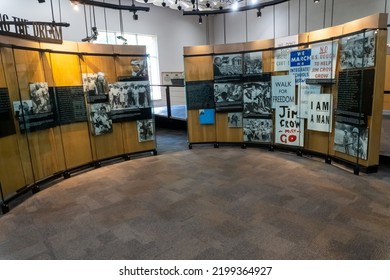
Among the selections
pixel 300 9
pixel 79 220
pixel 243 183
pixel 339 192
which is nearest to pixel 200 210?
pixel 243 183

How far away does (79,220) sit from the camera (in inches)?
135

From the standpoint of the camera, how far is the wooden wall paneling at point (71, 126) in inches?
189

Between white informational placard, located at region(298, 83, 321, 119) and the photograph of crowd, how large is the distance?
10.3 feet

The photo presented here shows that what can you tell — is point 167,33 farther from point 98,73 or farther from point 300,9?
point 98,73

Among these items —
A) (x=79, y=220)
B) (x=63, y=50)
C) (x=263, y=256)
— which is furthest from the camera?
(x=63, y=50)

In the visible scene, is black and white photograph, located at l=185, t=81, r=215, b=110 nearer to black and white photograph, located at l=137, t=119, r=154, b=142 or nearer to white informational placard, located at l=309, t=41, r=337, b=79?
black and white photograph, located at l=137, t=119, r=154, b=142

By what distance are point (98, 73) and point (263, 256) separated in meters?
4.48

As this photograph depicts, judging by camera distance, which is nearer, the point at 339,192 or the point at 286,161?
the point at 339,192

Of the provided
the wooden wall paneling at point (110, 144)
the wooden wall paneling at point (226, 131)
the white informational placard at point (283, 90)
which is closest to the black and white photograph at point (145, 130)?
the wooden wall paneling at point (110, 144)

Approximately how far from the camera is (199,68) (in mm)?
6449

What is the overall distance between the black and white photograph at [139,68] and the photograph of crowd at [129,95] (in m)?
0.13

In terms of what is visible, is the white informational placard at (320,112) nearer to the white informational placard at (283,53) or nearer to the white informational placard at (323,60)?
the white informational placard at (323,60)

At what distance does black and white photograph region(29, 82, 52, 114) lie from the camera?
442 centimetres

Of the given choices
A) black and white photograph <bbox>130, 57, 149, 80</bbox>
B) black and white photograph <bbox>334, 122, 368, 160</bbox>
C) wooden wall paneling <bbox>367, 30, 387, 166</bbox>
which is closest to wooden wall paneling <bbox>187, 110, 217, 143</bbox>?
black and white photograph <bbox>130, 57, 149, 80</bbox>
